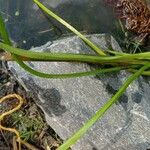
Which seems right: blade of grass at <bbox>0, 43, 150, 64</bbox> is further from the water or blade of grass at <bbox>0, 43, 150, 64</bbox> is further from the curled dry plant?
the water

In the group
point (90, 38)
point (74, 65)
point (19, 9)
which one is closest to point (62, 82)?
point (74, 65)

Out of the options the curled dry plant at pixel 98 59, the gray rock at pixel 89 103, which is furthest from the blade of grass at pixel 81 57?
the gray rock at pixel 89 103

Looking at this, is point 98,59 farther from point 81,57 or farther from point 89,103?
point 89,103

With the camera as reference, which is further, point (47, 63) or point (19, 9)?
point (19, 9)

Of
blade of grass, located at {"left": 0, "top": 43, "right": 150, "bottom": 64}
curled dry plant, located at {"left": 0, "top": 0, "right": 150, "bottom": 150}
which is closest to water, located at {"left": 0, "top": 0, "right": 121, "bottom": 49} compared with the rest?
curled dry plant, located at {"left": 0, "top": 0, "right": 150, "bottom": 150}

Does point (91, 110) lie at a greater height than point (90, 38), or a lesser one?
lesser

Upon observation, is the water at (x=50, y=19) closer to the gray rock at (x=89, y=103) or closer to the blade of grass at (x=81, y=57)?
the gray rock at (x=89, y=103)

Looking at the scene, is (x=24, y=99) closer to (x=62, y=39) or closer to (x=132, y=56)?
(x=62, y=39)
